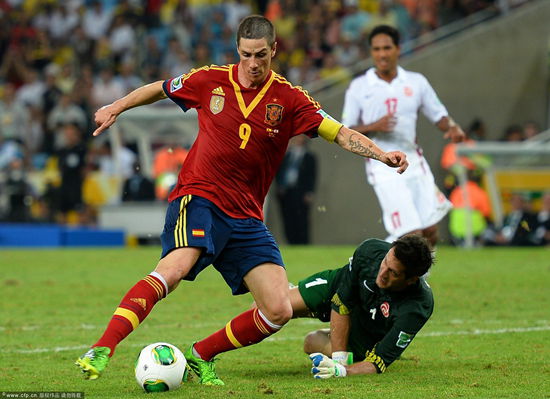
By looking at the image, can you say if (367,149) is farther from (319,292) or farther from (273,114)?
(319,292)

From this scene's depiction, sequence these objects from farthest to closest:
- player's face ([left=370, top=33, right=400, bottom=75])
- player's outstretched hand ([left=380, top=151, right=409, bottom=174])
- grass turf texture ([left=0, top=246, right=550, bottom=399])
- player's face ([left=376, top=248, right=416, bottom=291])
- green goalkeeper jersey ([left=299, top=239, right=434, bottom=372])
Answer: player's face ([left=370, top=33, right=400, bottom=75]) < green goalkeeper jersey ([left=299, top=239, right=434, bottom=372]) < player's face ([left=376, top=248, right=416, bottom=291]) < grass turf texture ([left=0, top=246, right=550, bottom=399]) < player's outstretched hand ([left=380, top=151, right=409, bottom=174])

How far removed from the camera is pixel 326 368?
22.2 feet

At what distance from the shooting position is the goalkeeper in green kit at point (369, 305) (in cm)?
Answer: 661

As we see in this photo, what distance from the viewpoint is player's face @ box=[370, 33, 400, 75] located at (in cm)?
→ 999

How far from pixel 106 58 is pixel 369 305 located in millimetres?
18210

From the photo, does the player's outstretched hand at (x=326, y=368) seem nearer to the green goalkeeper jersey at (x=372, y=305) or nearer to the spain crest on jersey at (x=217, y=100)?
the green goalkeeper jersey at (x=372, y=305)

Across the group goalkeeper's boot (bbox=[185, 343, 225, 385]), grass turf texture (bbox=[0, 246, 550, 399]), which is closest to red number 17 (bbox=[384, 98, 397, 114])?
grass turf texture (bbox=[0, 246, 550, 399])

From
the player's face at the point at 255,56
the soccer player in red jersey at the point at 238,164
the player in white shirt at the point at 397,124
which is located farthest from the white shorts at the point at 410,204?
the player's face at the point at 255,56

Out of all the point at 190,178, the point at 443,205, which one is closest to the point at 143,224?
the point at 443,205

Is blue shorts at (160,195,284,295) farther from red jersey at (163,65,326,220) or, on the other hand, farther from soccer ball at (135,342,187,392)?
soccer ball at (135,342,187,392)

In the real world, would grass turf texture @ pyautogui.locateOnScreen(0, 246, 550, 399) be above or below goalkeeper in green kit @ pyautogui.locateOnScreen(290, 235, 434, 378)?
below

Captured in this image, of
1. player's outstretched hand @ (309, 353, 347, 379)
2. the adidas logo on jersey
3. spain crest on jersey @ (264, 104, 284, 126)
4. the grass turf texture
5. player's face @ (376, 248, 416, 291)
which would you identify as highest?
the adidas logo on jersey

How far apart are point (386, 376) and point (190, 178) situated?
5.62 feet

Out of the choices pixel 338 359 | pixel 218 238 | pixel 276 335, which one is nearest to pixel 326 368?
pixel 338 359
